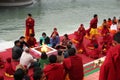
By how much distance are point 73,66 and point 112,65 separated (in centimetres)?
150

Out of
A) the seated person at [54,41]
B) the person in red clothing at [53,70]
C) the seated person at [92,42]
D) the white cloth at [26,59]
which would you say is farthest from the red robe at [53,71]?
the seated person at [92,42]

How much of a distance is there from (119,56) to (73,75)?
1735 millimetres

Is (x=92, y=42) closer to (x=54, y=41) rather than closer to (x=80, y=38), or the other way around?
(x=80, y=38)

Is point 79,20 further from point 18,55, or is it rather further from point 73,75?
point 73,75

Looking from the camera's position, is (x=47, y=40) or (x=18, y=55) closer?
(x=18, y=55)

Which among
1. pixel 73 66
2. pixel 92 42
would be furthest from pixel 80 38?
pixel 73 66

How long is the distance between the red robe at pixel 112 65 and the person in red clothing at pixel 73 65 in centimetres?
128

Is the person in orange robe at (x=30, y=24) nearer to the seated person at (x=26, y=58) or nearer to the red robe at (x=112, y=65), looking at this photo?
the seated person at (x=26, y=58)

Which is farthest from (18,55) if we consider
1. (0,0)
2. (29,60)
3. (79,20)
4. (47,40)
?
(0,0)

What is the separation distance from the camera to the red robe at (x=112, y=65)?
2.74 m

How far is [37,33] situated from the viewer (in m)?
12.1

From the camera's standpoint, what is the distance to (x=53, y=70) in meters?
3.96

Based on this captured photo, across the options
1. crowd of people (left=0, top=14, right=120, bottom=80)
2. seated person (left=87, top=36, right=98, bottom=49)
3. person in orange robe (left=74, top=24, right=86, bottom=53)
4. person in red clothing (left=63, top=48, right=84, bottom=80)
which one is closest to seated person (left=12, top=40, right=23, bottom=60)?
crowd of people (left=0, top=14, right=120, bottom=80)

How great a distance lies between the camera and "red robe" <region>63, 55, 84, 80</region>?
413 centimetres
